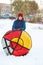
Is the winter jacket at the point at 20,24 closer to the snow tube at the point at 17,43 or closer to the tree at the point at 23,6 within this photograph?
the snow tube at the point at 17,43

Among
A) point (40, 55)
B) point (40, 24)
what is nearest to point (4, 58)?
point (40, 55)

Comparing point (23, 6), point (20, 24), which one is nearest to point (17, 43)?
point (20, 24)

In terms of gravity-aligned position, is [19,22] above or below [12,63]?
above

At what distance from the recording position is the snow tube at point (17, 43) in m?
6.31

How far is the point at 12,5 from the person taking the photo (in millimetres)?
21312

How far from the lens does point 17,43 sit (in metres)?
6.29

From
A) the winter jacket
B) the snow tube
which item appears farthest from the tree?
the snow tube

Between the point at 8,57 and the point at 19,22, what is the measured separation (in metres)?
1.14

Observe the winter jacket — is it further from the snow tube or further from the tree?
the tree

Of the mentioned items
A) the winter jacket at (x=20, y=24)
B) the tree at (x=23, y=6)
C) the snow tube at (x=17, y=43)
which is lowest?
the tree at (x=23, y=6)

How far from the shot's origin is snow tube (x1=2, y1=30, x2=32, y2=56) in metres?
6.31

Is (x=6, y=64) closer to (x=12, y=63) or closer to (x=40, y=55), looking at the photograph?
(x=12, y=63)

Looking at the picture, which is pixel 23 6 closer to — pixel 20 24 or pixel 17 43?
pixel 20 24

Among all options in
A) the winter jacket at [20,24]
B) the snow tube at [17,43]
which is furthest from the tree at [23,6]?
the snow tube at [17,43]
